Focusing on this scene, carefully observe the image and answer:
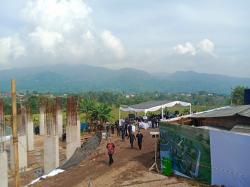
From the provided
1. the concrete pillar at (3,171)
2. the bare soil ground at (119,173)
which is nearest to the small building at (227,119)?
the bare soil ground at (119,173)

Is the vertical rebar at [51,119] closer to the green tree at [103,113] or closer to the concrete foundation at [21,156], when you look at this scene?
the concrete foundation at [21,156]

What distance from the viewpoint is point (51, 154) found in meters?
28.0

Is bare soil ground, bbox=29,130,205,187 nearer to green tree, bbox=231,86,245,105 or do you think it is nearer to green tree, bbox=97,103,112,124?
green tree, bbox=97,103,112,124

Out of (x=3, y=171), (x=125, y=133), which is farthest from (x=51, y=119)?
(x=3, y=171)

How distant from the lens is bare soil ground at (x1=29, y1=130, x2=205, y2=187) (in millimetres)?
18062

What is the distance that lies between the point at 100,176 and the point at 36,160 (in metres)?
15.3

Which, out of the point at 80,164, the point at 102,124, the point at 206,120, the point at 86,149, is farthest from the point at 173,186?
the point at 102,124

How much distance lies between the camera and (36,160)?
33969mm

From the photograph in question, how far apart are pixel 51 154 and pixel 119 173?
936cm

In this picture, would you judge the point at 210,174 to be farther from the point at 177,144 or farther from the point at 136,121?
the point at 136,121

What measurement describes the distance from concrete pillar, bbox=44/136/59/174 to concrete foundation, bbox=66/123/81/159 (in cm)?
206

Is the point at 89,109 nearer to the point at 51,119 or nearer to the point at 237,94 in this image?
the point at 51,119

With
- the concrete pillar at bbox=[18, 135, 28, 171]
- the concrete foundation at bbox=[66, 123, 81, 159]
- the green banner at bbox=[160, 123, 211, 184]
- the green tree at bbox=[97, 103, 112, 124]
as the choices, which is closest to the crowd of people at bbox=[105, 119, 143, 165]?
the concrete foundation at bbox=[66, 123, 81, 159]

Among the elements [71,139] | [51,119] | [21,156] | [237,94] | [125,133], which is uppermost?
[237,94]
